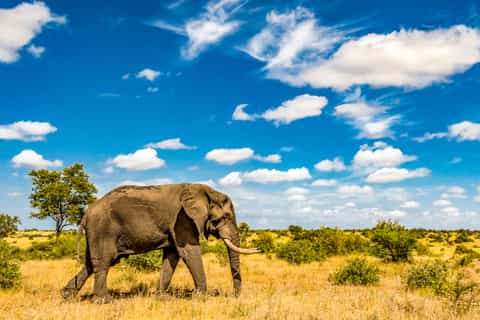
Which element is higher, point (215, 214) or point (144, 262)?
point (215, 214)

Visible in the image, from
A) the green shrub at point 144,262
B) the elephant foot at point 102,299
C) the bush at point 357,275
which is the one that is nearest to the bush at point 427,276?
the bush at point 357,275

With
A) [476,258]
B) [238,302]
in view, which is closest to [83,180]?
[476,258]

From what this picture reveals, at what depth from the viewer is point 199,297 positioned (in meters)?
10.0

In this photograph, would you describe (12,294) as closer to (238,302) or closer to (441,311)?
(238,302)

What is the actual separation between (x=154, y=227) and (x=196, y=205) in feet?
3.72

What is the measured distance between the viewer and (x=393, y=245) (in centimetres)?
2322

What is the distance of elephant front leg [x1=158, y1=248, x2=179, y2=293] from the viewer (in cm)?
1093

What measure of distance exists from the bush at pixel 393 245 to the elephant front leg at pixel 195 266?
15223mm

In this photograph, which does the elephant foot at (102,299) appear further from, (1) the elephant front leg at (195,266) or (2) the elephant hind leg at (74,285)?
(1) the elephant front leg at (195,266)

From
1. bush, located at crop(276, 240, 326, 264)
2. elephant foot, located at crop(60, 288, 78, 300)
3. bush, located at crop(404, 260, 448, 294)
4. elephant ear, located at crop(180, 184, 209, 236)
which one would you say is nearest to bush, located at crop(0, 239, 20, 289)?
elephant foot, located at crop(60, 288, 78, 300)

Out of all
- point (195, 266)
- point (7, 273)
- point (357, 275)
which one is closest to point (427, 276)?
point (357, 275)

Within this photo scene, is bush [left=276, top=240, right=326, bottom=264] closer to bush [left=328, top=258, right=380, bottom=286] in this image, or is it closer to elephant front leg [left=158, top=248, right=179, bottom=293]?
bush [left=328, top=258, right=380, bottom=286]

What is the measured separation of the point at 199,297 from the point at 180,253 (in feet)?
3.90

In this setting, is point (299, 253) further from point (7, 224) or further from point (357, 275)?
point (7, 224)
